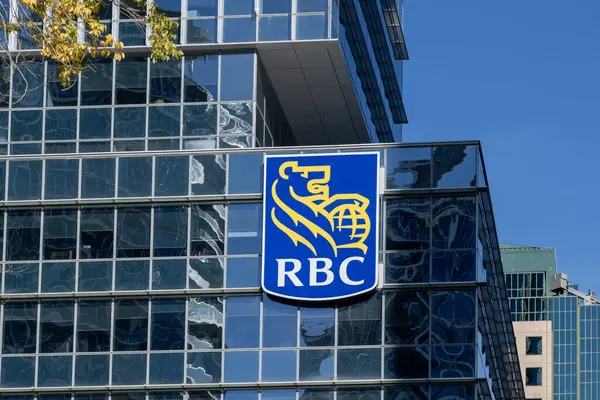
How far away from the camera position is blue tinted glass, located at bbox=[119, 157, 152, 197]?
49531 millimetres

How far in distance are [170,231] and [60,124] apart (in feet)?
22.5

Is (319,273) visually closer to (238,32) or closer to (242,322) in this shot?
(242,322)

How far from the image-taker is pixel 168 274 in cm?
4853

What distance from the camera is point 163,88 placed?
5309cm

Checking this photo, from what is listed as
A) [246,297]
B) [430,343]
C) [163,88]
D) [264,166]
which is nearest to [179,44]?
[163,88]

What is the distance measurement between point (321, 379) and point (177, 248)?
5872mm

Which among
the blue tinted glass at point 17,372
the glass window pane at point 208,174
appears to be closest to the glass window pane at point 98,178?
the glass window pane at point 208,174

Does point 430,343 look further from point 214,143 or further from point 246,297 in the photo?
point 214,143

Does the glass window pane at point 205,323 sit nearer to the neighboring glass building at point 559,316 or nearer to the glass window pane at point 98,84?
the glass window pane at point 98,84

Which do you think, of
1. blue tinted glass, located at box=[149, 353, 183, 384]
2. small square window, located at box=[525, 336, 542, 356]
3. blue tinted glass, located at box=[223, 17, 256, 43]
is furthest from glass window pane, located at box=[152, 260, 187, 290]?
small square window, located at box=[525, 336, 542, 356]

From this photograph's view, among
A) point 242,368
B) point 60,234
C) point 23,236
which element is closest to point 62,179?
point 60,234

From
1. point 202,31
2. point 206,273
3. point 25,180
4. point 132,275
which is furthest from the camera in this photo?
point 202,31

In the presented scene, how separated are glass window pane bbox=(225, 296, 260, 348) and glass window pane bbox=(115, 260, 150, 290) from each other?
8.65 feet

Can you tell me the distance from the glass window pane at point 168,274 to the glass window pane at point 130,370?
2.15 m
